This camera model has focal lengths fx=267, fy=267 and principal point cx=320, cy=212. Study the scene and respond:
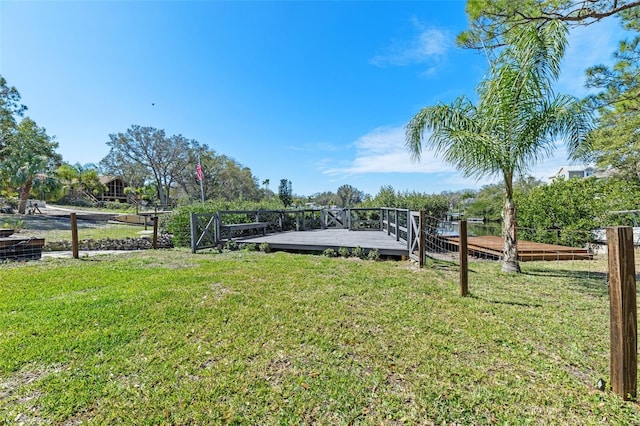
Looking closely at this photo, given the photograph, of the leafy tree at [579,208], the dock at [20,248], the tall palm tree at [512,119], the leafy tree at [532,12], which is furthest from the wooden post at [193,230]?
the leafy tree at [579,208]

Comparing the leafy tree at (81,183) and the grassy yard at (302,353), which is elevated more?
the leafy tree at (81,183)

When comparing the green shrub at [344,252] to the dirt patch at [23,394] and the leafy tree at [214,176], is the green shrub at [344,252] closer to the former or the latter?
the dirt patch at [23,394]

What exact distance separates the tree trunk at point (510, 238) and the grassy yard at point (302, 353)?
97 cm

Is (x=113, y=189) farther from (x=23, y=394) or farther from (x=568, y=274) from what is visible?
(x=568, y=274)

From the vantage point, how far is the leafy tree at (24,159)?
1658 centimetres

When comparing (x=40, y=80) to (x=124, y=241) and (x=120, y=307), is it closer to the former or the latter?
(x=124, y=241)

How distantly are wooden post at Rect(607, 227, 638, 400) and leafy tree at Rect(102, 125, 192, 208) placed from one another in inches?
1500

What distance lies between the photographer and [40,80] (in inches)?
432

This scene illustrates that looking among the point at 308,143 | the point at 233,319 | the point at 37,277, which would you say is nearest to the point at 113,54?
the point at 37,277

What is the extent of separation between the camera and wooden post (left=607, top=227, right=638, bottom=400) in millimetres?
1783

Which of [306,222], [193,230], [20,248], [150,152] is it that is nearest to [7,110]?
[150,152]

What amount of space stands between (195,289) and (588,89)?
8874 mm

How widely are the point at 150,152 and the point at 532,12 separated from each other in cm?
3804

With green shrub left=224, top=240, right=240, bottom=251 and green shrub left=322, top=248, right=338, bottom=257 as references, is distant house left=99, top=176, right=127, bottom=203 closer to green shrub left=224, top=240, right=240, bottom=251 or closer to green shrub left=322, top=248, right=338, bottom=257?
green shrub left=224, top=240, right=240, bottom=251
